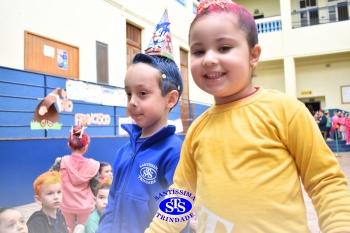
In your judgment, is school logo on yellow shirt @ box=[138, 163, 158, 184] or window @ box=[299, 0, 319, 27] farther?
window @ box=[299, 0, 319, 27]

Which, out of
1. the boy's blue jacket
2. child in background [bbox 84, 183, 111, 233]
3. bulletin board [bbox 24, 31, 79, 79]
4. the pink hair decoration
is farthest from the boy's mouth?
bulletin board [bbox 24, 31, 79, 79]

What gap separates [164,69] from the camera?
0.84m

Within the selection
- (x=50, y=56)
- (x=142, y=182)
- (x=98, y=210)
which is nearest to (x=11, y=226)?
(x=98, y=210)

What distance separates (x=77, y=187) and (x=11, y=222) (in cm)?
57

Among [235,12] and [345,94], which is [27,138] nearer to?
[235,12]

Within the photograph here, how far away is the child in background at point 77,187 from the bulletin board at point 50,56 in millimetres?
1679

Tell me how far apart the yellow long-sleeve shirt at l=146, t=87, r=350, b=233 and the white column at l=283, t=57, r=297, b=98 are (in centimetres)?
847

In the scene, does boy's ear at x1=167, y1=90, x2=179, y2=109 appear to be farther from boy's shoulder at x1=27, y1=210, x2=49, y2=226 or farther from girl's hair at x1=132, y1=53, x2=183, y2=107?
boy's shoulder at x1=27, y1=210, x2=49, y2=226

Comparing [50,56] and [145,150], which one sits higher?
[50,56]

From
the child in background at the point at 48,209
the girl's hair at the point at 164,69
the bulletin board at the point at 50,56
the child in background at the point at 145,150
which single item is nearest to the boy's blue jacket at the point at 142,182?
the child in background at the point at 145,150

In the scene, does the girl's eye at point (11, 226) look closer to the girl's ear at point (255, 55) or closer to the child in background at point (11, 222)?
the child in background at point (11, 222)

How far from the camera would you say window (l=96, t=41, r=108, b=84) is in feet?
11.9

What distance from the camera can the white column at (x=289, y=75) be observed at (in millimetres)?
8484

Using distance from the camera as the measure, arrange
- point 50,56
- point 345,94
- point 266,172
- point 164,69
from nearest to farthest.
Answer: point 266,172 → point 164,69 → point 50,56 → point 345,94
